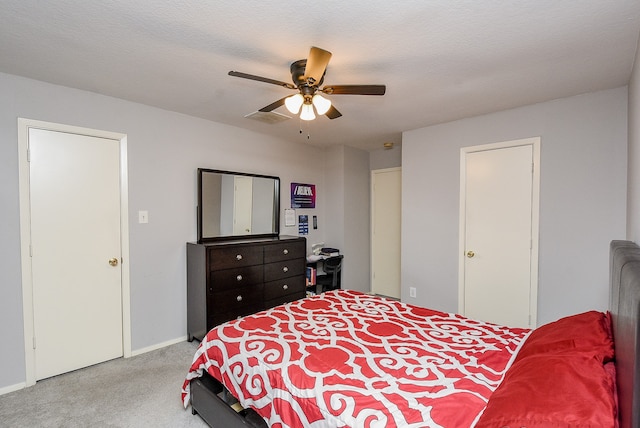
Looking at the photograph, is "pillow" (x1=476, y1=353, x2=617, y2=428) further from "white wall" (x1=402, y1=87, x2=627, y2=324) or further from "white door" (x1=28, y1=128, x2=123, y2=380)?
"white door" (x1=28, y1=128, x2=123, y2=380)

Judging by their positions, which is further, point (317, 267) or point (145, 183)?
point (317, 267)

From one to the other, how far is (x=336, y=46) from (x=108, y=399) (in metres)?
2.90

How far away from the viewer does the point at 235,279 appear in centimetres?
312

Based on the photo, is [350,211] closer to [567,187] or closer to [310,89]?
[567,187]

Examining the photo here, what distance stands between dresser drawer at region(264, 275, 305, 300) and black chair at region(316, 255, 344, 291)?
28.7 inches

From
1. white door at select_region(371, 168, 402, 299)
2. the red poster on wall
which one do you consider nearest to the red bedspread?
the red poster on wall

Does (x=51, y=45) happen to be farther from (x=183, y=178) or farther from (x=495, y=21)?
(x=495, y=21)

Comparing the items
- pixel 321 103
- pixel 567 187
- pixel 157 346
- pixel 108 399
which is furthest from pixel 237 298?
pixel 567 187

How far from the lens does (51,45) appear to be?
1.90 metres

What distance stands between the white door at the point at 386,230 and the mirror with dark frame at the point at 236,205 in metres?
1.76

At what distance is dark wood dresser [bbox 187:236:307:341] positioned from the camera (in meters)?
2.96

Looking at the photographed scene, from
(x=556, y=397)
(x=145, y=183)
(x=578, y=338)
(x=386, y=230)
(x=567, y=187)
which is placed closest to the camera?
(x=556, y=397)

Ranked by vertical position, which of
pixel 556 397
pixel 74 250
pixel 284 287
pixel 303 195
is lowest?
pixel 284 287

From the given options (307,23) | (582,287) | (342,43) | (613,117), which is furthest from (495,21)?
(582,287)
